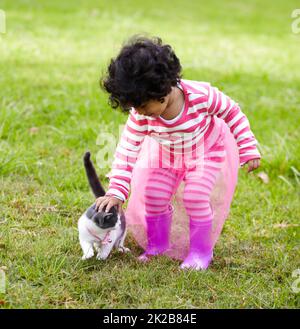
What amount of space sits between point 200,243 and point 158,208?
0.81ft

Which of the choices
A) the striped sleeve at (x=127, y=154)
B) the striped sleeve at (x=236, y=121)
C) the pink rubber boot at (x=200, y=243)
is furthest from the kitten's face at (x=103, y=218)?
the striped sleeve at (x=236, y=121)

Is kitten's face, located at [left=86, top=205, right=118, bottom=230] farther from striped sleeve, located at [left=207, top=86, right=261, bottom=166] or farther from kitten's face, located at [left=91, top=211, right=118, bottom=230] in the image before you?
striped sleeve, located at [left=207, top=86, right=261, bottom=166]

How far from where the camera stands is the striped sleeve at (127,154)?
8.03 ft

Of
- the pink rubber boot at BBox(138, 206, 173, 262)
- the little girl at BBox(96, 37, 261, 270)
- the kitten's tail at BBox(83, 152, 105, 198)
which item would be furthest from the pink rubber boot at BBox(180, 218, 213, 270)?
the kitten's tail at BBox(83, 152, 105, 198)

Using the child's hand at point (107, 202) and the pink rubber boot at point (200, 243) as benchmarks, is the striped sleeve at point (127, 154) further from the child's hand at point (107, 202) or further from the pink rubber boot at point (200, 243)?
the pink rubber boot at point (200, 243)

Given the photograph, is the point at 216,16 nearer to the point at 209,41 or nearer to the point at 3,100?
the point at 209,41

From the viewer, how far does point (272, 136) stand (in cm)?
409

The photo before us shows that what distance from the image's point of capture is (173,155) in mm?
2592

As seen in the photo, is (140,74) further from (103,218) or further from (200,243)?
(200,243)

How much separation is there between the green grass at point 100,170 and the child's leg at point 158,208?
0.10 metres

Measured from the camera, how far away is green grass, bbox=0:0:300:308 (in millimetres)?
2293

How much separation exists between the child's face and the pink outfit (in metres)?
0.11

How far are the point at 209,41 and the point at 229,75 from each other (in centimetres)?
170
